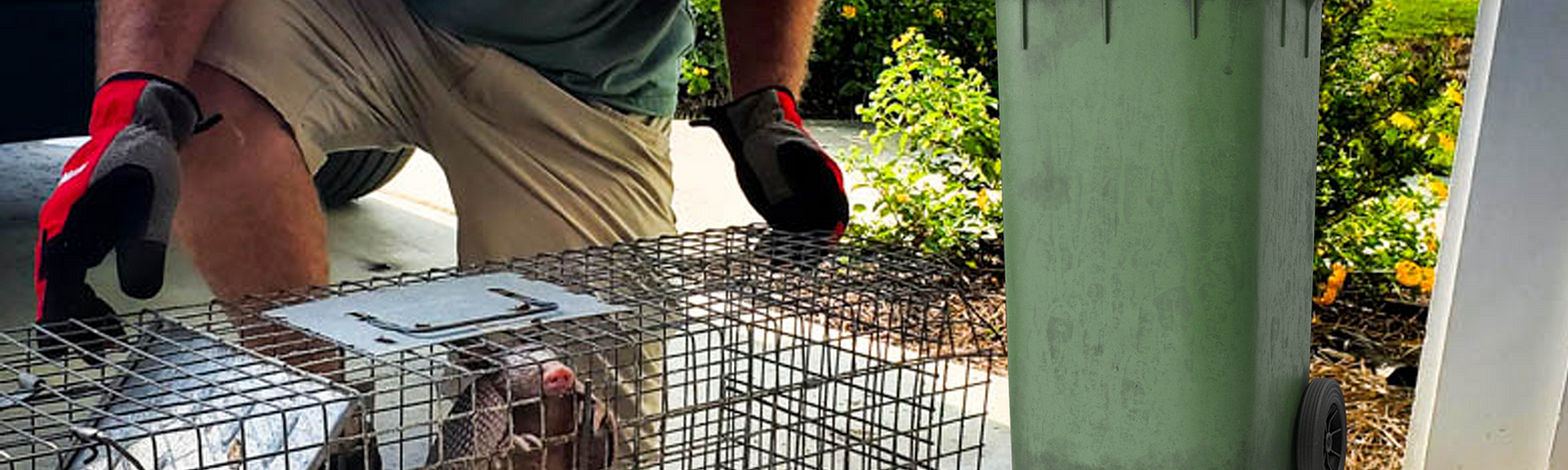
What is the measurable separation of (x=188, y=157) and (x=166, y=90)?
1.02 ft

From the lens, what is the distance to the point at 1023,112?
235 cm

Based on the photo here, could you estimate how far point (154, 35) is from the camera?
287 centimetres

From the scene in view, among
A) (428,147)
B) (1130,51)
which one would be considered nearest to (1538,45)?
(1130,51)

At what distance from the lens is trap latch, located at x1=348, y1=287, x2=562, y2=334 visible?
222 centimetres

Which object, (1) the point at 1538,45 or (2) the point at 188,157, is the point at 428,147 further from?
(1) the point at 1538,45

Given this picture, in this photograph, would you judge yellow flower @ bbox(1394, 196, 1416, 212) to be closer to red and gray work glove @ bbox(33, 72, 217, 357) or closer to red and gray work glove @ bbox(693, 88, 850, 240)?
red and gray work glove @ bbox(693, 88, 850, 240)

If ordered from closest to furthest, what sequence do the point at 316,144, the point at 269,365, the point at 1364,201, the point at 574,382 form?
the point at 269,365 < the point at 574,382 < the point at 316,144 < the point at 1364,201

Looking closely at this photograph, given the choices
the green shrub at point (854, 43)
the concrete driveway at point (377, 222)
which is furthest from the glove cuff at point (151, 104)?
the green shrub at point (854, 43)

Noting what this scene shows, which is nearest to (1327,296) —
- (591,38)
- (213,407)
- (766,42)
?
(766,42)

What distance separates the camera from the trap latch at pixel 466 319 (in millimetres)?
2225

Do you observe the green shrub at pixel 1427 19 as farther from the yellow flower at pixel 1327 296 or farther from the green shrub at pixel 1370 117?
the yellow flower at pixel 1327 296

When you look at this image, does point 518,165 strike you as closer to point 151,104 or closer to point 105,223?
point 151,104

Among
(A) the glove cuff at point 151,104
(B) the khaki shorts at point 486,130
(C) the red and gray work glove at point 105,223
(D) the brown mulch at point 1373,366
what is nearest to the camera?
(C) the red and gray work glove at point 105,223

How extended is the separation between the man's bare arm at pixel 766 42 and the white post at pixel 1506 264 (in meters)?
1.16
